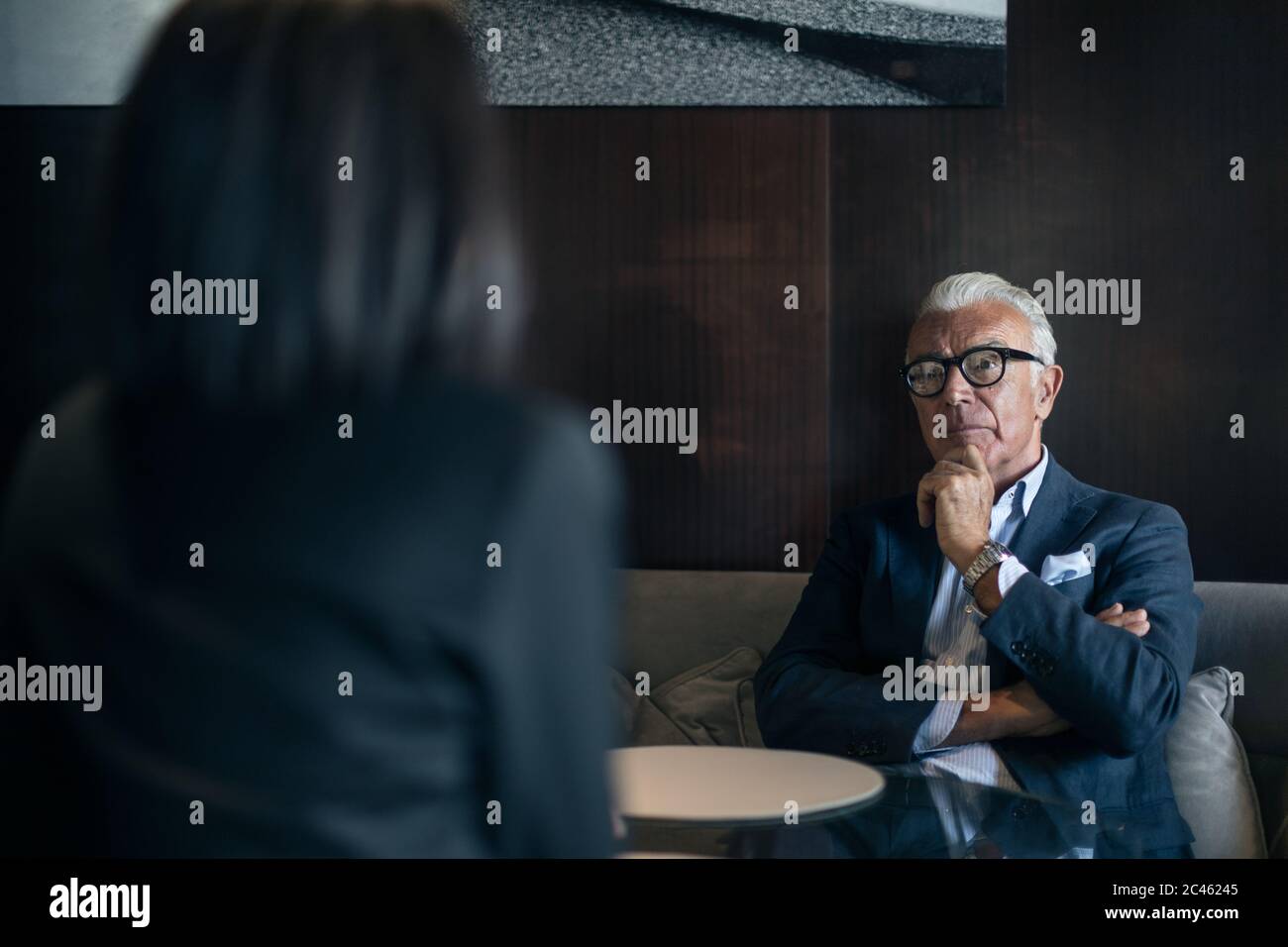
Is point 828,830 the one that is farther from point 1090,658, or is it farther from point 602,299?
point 602,299

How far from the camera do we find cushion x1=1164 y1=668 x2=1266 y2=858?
180 cm

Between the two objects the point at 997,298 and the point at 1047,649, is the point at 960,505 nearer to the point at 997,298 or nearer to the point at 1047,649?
the point at 1047,649

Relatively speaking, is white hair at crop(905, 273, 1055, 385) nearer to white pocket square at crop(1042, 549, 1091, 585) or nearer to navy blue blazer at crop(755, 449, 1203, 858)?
navy blue blazer at crop(755, 449, 1203, 858)

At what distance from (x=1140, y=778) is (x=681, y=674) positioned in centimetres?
81

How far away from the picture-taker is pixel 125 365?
57 centimetres

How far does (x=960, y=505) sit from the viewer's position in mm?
1818

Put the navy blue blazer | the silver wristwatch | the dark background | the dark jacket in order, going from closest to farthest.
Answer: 1. the dark jacket
2. the navy blue blazer
3. the silver wristwatch
4. the dark background

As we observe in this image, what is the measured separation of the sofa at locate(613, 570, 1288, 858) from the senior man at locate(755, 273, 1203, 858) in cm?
15

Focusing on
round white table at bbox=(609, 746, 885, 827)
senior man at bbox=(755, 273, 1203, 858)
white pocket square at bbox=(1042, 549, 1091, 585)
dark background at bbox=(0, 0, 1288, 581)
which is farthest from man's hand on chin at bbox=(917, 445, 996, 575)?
round white table at bbox=(609, 746, 885, 827)

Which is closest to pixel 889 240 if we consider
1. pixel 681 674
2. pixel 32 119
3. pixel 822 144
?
pixel 822 144

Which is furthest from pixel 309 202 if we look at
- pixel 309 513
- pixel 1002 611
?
pixel 1002 611

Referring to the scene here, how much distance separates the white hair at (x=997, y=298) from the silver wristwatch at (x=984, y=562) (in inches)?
15.8

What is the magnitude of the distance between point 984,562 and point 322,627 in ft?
4.59

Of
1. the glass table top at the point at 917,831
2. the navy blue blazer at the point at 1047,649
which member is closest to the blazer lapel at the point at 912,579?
the navy blue blazer at the point at 1047,649
